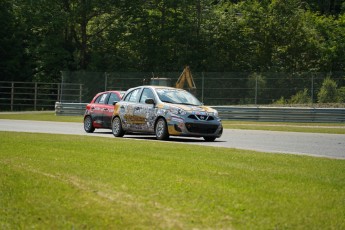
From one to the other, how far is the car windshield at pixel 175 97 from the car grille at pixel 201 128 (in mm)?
1189

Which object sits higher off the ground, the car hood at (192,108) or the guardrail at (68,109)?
the car hood at (192,108)

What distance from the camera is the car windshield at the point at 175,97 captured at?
2119 cm

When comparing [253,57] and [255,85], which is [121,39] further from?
[255,85]

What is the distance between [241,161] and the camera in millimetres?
12602

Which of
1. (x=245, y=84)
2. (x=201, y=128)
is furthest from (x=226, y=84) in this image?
(x=201, y=128)

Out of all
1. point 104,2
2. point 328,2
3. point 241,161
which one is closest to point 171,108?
point 241,161

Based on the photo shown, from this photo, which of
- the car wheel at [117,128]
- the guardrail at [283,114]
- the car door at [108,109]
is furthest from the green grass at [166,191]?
the guardrail at [283,114]

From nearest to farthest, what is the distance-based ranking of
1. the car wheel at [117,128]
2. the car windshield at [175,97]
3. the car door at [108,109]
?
the car windshield at [175,97] → the car wheel at [117,128] → the car door at [108,109]

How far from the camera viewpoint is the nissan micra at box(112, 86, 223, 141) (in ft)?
66.2

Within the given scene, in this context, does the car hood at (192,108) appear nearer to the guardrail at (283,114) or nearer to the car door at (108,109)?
the car door at (108,109)

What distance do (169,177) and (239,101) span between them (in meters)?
29.7

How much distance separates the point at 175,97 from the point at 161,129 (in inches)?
51.4

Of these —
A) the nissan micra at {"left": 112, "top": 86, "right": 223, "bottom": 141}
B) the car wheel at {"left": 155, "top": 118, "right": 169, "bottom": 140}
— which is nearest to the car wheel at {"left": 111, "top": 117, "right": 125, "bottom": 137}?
the nissan micra at {"left": 112, "top": 86, "right": 223, "bottom": 141}

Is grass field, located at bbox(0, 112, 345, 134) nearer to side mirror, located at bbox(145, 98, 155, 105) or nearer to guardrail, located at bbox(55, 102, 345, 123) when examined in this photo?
guardrail, located at bbox(55, 102, 345, 123)
